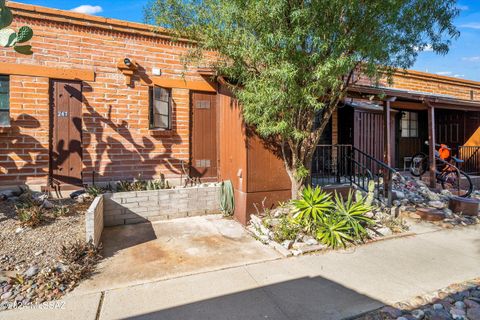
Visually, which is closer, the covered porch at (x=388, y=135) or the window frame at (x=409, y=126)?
the covered porch at (x=388, y=135)

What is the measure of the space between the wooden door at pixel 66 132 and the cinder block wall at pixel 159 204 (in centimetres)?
125

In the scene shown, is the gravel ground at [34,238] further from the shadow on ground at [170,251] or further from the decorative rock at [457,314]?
the decorative rock at [457,314]

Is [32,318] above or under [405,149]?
under

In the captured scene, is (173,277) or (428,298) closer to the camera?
(428,298)

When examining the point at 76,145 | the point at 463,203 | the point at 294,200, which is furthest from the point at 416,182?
the point at 76,145

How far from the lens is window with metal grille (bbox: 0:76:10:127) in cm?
525

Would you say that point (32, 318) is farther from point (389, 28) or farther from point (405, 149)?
point (405, 149)

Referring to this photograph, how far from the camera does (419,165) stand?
8.83 metres

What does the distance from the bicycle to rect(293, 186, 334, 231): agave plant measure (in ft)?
16.7

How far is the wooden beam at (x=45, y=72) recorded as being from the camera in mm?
5172

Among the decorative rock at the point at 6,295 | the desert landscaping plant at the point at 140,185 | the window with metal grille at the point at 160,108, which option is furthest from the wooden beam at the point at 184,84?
the decorative rock at the point at 6,295

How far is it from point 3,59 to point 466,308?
7712 millimetres

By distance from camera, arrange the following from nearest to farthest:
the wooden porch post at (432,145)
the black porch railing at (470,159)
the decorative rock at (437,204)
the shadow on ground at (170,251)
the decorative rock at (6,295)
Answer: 1. the decorative rock at (6,295)
2. the shadow on ground at (170,251)
3. the decorative rock at (437,204)
4. the wooden porch post at (432,145)
5. the black porch railing at (470,159)

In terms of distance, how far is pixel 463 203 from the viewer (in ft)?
18.7
